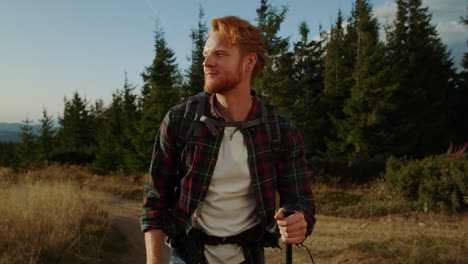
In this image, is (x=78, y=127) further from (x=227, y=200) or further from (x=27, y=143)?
(x=227, y=200)

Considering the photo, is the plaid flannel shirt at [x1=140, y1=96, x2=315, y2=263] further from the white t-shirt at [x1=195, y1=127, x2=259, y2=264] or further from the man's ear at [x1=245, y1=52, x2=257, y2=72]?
the man's ear at [x1=245, y1=52, x2=257, y2=72]

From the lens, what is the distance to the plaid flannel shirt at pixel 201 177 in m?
1.70

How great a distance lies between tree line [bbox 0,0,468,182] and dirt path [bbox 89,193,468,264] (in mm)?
7089

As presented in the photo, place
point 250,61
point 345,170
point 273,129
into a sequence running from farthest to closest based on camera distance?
point 345,170 < point 250,61 < point 273,129

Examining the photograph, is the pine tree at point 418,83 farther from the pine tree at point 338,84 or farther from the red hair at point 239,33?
the red hair at point 239,33

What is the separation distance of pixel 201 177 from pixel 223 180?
0.13 metres

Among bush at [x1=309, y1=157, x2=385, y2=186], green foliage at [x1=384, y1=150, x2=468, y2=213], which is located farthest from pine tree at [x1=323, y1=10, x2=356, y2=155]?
green foliage at [x1=384, y1=150, x2=468, y2=213]

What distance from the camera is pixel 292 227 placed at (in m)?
1.61

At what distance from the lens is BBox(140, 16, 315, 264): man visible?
1.70 metres

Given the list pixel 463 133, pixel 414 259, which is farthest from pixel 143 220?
pixel 463 133

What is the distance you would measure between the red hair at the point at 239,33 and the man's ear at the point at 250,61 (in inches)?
0.9

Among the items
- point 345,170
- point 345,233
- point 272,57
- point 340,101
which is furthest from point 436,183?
point 340,101

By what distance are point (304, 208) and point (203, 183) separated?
0.57m

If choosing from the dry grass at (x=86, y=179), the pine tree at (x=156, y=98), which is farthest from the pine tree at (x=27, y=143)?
the pine tree at (x=156, y=98)
